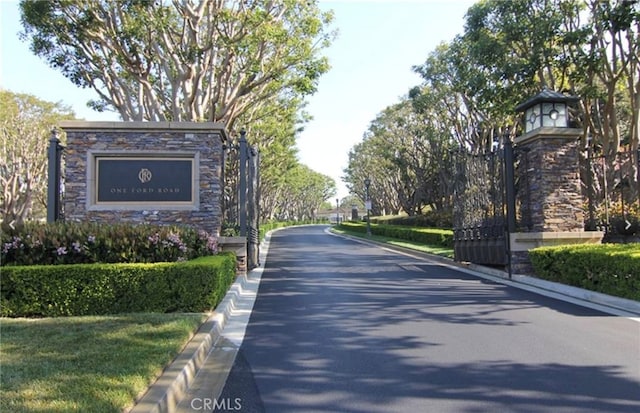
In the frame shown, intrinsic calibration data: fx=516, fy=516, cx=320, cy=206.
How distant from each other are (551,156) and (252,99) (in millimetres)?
12821

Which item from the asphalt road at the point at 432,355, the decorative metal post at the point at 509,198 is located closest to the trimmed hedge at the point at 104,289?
the asphalt road at the point at 432,355

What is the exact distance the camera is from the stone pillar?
11648 millimetres

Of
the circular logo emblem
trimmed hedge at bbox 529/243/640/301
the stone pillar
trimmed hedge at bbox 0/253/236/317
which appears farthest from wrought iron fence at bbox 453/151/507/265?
the circular logo emblem

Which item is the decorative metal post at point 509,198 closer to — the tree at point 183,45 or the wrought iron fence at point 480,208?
the wrought iron fence at point 480,208

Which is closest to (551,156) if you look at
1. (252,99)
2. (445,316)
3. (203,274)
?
(445,316)

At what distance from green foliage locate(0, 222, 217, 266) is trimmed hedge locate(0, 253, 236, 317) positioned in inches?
22.8

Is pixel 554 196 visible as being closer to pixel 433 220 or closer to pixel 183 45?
pixel 183 45

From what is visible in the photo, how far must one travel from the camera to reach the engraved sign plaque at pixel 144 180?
10.9m

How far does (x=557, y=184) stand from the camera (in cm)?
1172

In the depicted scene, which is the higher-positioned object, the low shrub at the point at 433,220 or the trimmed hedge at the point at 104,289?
the low shrub at the point at 433,220

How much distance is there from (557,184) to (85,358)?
10.4 meters

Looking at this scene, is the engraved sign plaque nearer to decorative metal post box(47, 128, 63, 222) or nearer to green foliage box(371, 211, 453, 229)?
decorative metal post box(47, 128, 63, 222)

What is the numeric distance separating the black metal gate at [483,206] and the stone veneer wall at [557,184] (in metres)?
0.66

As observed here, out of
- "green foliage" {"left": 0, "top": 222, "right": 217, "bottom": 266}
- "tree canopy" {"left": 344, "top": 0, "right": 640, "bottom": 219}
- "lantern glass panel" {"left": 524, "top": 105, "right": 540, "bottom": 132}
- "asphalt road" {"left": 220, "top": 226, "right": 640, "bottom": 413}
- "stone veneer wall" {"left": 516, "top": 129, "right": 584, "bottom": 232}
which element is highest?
"tree canopy" {"left": 344, "top": 0, "right": 640, "bottom": 219}
